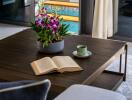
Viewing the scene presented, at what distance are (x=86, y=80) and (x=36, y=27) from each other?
797 mm

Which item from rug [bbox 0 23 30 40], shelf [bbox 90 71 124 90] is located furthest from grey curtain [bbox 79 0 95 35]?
shelf [bbox 90 71 124 90]

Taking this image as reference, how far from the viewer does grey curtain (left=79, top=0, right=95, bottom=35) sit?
466 centimetres

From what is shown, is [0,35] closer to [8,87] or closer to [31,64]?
[31,64]

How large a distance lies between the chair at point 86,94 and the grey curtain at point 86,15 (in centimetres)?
272

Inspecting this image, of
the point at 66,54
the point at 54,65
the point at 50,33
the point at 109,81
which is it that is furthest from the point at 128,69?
the point at 54,65

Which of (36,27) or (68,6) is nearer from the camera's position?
(36,27)

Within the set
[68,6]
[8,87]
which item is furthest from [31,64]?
[68,6]

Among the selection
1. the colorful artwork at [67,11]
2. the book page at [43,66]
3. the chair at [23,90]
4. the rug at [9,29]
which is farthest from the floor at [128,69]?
the chair at [23,90]

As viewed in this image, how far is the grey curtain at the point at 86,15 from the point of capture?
4664 millimetres

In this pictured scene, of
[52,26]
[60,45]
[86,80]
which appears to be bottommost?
[86,80]

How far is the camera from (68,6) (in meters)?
5.14

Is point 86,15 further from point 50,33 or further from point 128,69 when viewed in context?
point 50,33

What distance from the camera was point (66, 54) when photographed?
2789mm

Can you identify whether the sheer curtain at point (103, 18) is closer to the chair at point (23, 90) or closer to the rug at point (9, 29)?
the rug at point (9, 29)
